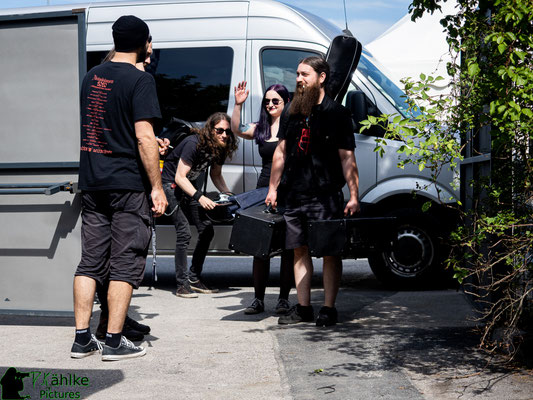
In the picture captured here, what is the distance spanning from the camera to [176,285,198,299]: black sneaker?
25.0 ft

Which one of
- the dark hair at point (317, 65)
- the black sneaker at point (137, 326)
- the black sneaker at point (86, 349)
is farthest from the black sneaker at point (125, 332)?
the dark hair at point (317, 65)

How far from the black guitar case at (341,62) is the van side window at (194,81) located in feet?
4.52

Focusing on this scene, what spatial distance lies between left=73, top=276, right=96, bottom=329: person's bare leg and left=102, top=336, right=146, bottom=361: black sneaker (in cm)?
24

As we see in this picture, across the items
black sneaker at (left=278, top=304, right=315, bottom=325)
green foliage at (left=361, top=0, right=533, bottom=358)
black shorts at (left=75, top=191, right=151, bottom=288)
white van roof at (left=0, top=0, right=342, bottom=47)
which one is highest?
white van roof at (left=0, top=0, right=342, bottom=47)

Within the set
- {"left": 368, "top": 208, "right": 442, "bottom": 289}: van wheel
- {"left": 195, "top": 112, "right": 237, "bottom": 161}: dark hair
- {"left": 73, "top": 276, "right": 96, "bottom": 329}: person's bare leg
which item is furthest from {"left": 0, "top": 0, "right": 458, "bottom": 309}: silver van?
{"left": 73, "top": 276, "right": 96, "bottom": 329}: person's bare leg

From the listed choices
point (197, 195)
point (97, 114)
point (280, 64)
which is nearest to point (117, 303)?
point (97, 114)

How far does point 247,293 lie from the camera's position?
26.1 feet

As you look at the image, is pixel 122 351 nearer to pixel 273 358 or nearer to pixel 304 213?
pixel 273 358

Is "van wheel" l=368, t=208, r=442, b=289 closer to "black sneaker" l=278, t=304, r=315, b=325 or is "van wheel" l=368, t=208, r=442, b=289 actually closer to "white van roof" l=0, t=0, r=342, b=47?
"black sneaker" l=278, t=304, r=315, b=325

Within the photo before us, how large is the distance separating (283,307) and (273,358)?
1.63 metres

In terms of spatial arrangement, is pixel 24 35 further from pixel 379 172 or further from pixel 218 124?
pixel 379 172

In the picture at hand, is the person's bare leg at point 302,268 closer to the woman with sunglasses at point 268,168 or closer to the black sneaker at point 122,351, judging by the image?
the woman with sunglasses at point 268,168

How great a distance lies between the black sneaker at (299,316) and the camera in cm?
613

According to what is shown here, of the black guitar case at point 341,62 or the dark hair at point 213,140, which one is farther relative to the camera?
the dark hair at point 213,140
